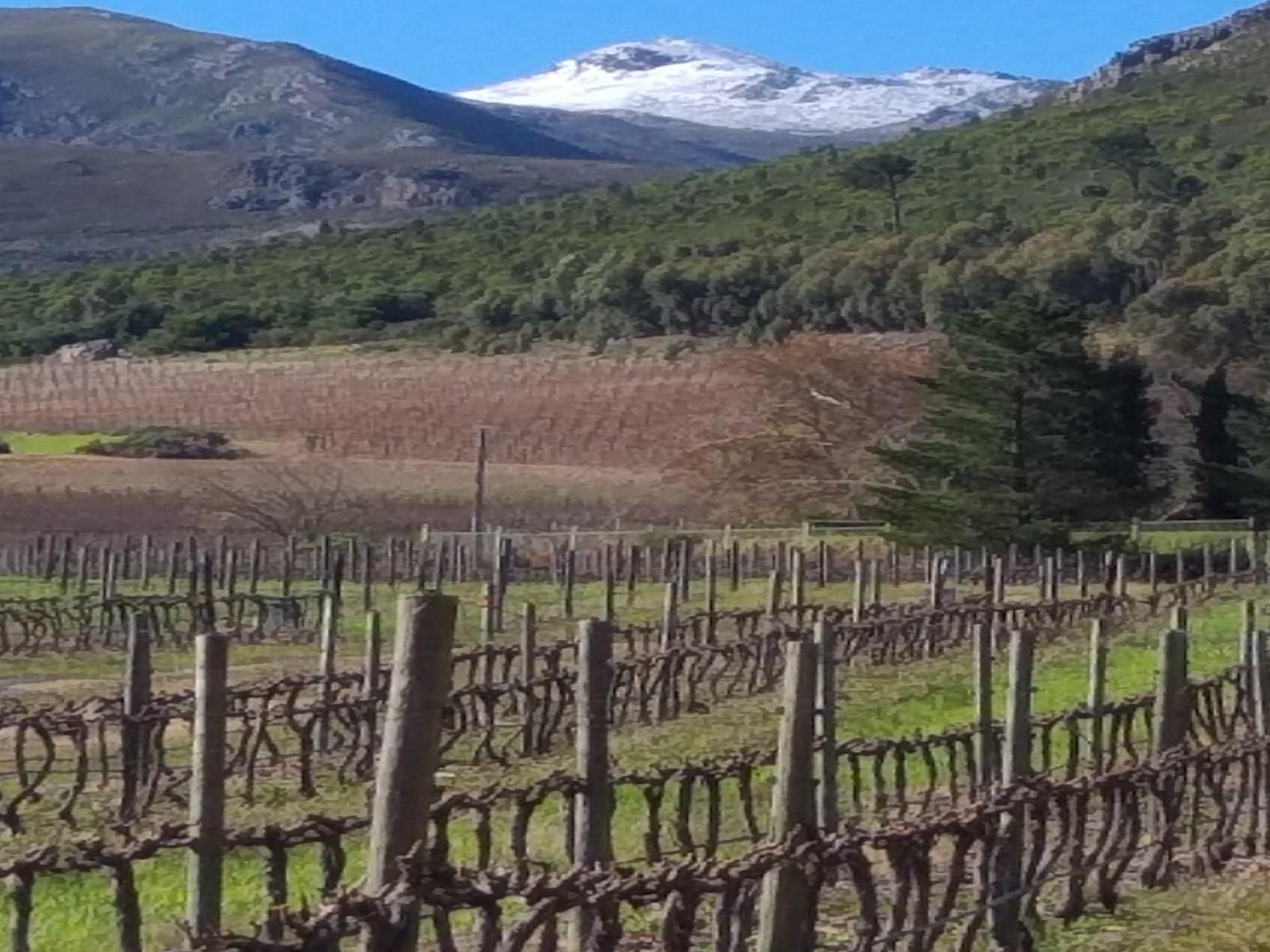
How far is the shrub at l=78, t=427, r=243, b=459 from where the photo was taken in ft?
171

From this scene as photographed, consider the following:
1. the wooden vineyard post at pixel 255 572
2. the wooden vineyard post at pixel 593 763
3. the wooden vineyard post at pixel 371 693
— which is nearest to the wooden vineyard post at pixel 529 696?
the wooden vineyard post at pixel 371 693

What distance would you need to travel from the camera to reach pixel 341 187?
16775 centimetres

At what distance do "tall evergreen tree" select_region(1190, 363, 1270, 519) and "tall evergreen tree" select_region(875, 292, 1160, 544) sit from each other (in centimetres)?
292

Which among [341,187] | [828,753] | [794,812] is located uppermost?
[341,187]

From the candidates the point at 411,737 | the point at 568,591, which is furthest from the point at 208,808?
the point at 568,591

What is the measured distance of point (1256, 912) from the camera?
906 cm

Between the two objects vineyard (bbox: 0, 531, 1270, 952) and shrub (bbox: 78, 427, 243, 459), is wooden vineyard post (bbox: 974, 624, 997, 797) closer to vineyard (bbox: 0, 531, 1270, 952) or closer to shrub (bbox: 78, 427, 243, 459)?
vineyard (bbox: 0, 531, 1270, 952)

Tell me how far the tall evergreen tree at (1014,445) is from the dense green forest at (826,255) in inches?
659

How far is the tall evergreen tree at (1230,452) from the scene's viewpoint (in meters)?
39.4

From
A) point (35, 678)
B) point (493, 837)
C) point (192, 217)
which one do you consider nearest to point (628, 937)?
point (493, 837)

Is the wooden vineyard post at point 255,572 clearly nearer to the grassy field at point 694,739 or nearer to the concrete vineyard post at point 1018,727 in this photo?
the grassy field at point 694,739

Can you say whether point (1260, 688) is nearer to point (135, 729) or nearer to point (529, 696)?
point (529, 696)

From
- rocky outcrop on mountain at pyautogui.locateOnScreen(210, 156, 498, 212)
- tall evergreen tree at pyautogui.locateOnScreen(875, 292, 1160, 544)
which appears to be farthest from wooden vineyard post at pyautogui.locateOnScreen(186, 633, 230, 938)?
rocky outcrop on mountain at pyautogui.locateOnScreen(210, 156, 498, 212)

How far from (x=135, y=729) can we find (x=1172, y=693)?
551cm
